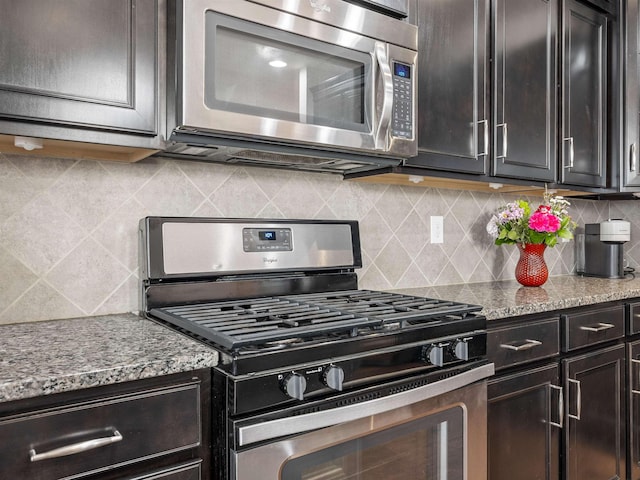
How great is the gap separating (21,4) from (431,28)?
124cm

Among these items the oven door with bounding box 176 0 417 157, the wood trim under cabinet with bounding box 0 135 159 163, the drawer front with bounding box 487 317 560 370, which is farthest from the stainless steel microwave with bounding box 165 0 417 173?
the drawer front with bounding box 487 317 560 370

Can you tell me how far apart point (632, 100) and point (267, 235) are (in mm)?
Result: 2008

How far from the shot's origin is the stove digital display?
1580mm

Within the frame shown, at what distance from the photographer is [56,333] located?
3.75ft

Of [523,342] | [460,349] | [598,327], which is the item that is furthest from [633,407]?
[460,349]

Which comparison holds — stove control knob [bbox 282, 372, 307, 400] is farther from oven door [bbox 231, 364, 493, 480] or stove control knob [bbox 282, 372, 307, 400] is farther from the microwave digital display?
→ the microwave digital display

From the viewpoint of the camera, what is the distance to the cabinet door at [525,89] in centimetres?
191

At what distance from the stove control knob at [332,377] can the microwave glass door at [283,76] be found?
67 centimetres

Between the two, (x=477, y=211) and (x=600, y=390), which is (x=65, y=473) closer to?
(x=600, y=390)

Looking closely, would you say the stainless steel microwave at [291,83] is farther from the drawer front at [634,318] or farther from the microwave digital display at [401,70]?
the drawer front at [634,318]

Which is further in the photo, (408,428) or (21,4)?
(408,428)

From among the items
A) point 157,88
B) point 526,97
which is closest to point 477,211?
point 526,97

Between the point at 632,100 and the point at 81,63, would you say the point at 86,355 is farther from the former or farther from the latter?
the point at 632,100

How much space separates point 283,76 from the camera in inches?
52.7
